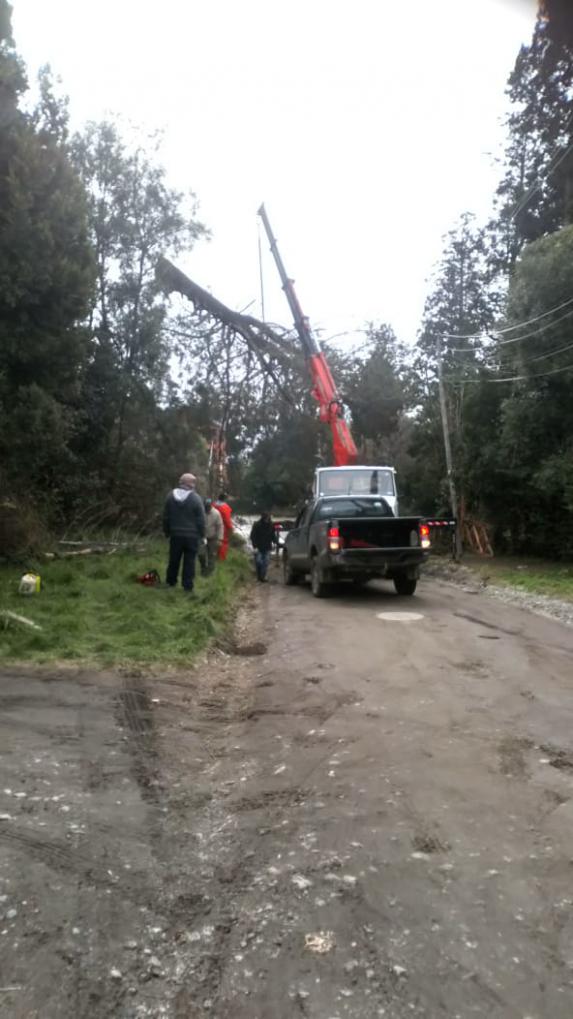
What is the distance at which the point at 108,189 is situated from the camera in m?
18.8

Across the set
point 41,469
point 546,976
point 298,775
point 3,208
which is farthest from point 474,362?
point 546,976

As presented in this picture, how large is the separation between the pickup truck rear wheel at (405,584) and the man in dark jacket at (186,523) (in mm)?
3976

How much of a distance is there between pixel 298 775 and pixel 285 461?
18.3 meters

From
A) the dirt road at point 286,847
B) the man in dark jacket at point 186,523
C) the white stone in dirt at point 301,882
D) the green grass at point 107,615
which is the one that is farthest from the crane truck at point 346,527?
the white stone in dirt at point 301,882

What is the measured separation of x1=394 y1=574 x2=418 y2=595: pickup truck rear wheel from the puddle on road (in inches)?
85.2

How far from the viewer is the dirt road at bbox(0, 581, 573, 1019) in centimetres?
274

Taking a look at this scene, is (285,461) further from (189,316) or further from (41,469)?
(41,469)

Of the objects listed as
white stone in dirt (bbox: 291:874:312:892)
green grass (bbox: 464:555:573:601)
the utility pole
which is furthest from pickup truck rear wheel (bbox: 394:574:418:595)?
white stone in dirt (bbox: 291:874:312:892)

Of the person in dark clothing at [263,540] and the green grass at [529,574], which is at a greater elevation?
the person in dark clothing at [263,540]

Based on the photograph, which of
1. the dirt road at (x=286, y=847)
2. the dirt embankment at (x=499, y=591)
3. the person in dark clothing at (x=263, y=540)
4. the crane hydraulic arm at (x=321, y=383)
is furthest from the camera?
the crane hydraulic arm at (x=321, y=383)

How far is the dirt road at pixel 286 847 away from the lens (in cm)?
274

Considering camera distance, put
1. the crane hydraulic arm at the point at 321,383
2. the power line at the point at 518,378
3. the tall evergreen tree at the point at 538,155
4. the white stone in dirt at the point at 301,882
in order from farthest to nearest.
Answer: the tall evergreen tree at the point at 538,155
the crane hydraulic arm at the point at 321,383
the power line at the point at 518,378
the white stone in dirt at the point at 301,882

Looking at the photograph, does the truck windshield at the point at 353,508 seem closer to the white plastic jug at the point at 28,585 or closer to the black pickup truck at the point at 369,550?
the black pickup truck at the point at 369,550

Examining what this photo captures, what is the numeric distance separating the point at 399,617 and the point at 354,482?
644 centimetres
